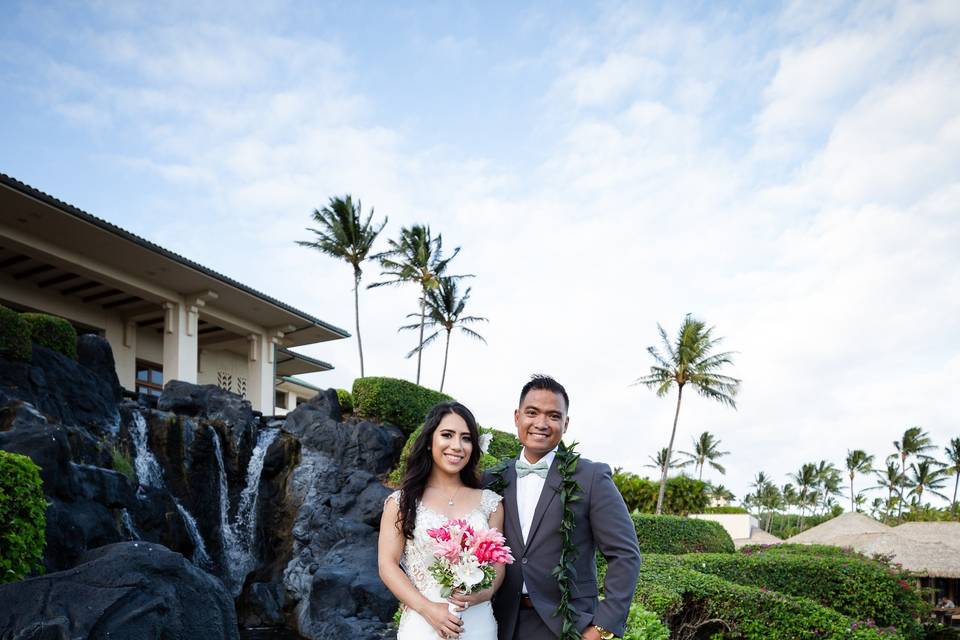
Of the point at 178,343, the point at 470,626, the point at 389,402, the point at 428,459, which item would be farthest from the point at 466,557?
the point at 178,343

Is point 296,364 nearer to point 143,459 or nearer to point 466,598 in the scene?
point 143,459

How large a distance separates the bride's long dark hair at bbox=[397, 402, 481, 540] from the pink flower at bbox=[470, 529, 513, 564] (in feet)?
2.10

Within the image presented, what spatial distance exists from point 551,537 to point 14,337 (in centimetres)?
1568

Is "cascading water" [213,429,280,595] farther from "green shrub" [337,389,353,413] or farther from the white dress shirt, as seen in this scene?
the white dress shirt

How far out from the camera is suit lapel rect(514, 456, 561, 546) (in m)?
3.67

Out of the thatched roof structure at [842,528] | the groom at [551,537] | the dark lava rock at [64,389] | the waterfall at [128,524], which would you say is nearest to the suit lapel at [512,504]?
the groom at [551,537]

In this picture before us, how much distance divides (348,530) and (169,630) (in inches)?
401

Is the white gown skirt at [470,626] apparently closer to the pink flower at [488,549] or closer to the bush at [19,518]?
the pink flower at [488,549]

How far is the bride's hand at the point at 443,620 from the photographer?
3441 millimetres

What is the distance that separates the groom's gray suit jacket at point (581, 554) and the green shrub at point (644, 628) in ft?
12.2

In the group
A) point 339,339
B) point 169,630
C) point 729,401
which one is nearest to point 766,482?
point 729,401

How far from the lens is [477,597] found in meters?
3.42

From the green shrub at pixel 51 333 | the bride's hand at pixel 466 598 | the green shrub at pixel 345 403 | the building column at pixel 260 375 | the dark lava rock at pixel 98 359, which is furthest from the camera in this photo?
the building column at pixel 260 375

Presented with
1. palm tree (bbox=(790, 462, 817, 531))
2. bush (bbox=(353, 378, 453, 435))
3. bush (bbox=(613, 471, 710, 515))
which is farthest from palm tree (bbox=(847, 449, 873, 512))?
bush (bbox=(353, 378, 453, 435))
